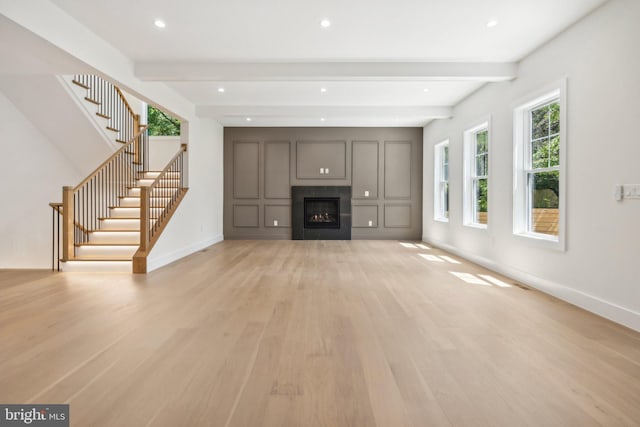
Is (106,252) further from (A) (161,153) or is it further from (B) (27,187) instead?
(A) (161,153)

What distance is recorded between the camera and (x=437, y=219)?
25.6 feet

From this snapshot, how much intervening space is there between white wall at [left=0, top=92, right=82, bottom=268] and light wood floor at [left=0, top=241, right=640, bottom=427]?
364 centimetres

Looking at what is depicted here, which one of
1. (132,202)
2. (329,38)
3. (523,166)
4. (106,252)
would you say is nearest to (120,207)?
(132,202)

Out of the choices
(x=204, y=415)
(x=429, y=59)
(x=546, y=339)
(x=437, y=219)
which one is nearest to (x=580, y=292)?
(x=546, y=339)

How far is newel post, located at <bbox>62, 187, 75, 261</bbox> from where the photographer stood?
491 cm

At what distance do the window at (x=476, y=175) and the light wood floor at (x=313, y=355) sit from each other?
2210 millimetres

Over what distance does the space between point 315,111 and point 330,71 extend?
252 centimetres

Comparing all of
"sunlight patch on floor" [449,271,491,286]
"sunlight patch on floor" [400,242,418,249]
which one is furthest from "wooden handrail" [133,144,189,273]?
"sunlight patch on floor" [400,242,418,249]

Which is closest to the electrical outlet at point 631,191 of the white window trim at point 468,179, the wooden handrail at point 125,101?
the white window trim at point 468,179

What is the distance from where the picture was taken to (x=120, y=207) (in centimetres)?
634

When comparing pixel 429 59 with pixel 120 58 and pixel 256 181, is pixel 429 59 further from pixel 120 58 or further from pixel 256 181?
pixel 256 181

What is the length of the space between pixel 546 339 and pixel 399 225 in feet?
21.3

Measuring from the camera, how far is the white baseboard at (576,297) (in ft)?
9.12

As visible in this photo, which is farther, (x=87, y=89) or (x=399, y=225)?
(x=399, y=225)
